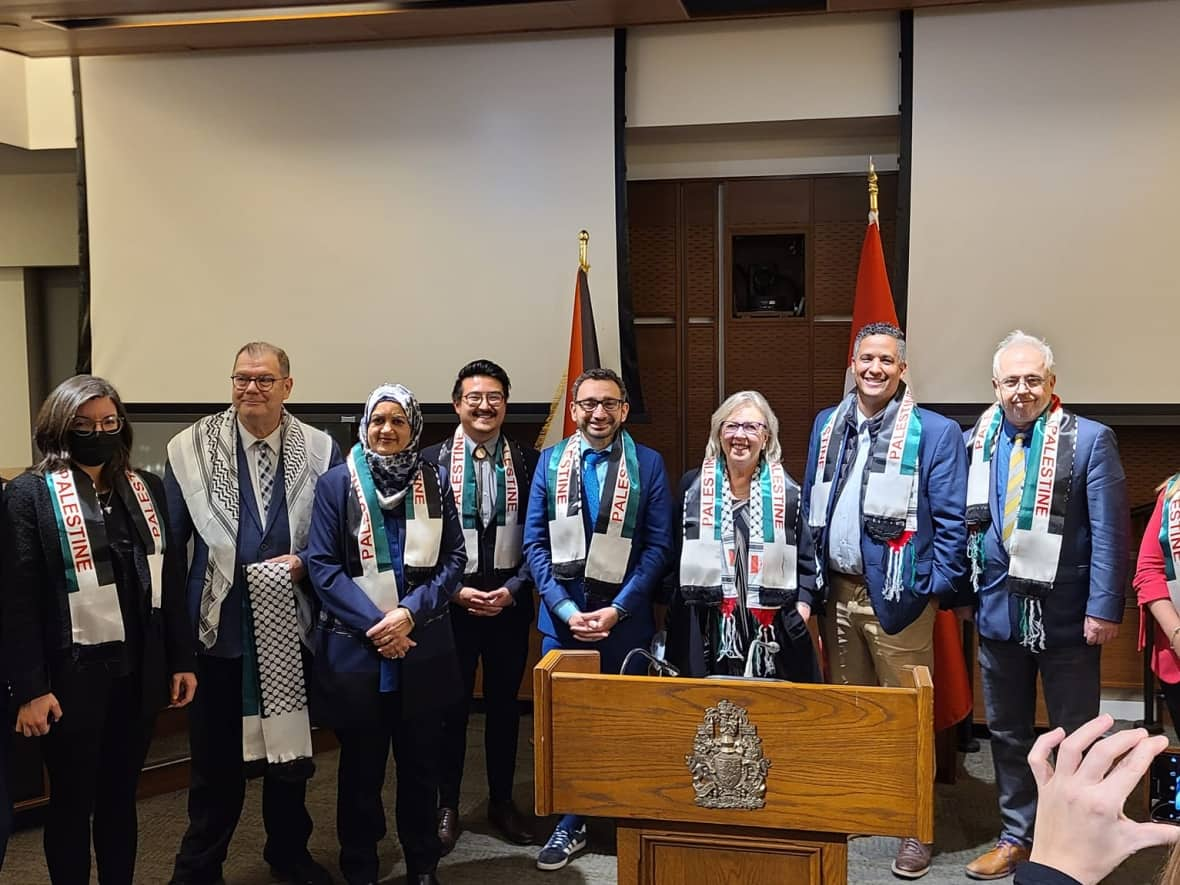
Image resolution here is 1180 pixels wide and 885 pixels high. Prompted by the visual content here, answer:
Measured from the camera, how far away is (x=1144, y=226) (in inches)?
159

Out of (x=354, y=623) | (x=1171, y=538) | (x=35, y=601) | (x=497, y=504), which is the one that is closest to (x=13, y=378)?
(x=497, y=504)

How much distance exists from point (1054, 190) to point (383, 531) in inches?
112

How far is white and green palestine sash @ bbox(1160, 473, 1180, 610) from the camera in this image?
275 cm

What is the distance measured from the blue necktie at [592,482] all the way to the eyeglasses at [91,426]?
1258 millimetres

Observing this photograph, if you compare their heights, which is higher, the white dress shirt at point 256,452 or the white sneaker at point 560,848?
the white dress shirt at point 256,452

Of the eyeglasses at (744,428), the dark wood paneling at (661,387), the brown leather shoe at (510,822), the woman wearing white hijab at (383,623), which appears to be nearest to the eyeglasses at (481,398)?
the woman wearing white hijab at (383,623)

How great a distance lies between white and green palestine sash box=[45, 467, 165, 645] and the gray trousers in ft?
7.34

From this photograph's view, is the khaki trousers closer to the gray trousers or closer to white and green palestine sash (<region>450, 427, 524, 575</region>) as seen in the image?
the gray trousers

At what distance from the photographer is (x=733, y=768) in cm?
181

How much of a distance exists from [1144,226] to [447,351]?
8.95 ft

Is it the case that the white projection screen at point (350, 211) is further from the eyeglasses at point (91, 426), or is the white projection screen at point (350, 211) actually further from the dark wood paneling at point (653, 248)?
the eyeglasses at point (91, 426)

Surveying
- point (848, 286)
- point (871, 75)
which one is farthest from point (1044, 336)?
point (871, 75)

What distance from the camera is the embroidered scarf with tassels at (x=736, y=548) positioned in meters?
2.94

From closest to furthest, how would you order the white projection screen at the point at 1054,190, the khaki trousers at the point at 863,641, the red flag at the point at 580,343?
the khaki trousers at the point at 863,641 < the white projection screen at the point at 1054,190 < the red flag at the point at 580,343
